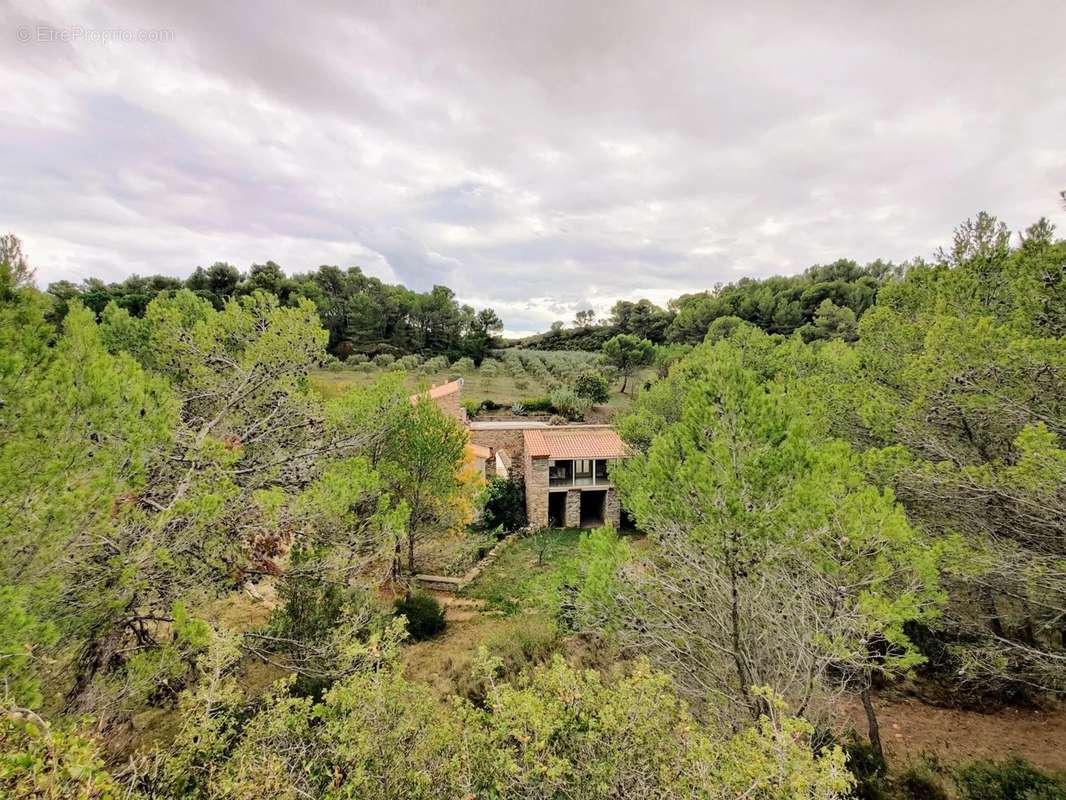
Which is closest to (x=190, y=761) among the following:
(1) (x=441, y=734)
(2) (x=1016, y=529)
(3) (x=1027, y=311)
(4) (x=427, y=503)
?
(1) (x=441, y=734)

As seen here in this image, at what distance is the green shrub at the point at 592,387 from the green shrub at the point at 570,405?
124cm

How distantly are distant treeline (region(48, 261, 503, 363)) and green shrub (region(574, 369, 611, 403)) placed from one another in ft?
69.5

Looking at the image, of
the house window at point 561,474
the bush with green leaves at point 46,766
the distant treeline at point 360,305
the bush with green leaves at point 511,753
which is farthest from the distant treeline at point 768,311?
the bush with green leaves at point 46,766

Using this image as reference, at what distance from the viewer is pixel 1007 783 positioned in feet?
20.5

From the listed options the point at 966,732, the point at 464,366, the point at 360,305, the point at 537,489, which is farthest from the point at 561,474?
the point at 360,305

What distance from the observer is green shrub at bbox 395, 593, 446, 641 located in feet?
39.3

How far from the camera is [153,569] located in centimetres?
569

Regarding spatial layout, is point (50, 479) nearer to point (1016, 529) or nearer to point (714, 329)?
point (1016, 529)

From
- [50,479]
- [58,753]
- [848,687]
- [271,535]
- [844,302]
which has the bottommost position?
[848,687]

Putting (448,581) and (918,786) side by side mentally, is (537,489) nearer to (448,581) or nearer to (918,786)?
(448,581)

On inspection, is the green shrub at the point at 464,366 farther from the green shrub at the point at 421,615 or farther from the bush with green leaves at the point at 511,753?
the bush with green leaves at the point at 511,753

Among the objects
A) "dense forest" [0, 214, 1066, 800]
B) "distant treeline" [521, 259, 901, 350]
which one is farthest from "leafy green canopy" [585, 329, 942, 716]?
"distant treeline" [521, 259, 901, 350]

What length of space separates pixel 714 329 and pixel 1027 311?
44.0m

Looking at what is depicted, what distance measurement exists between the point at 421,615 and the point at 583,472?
14417 mm
